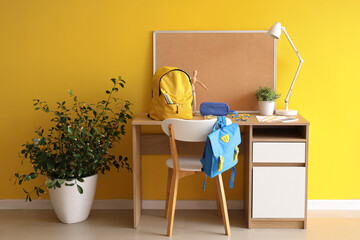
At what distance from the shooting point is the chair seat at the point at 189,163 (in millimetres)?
2876

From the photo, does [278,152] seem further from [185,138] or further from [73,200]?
[73,200]

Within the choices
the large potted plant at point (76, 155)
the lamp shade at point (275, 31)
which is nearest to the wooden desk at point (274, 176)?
the large potted plant at point (76, 155)

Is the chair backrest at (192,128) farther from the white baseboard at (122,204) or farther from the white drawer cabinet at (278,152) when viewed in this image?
the white baseboard at (122,204)

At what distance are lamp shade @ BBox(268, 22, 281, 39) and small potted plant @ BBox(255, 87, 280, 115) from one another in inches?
14.8

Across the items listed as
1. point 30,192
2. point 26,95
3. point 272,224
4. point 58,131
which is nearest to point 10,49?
point 26,95

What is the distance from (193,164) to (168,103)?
42 cm

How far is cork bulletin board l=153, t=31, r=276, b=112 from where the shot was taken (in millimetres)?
3318

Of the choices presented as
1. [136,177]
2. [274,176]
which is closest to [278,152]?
[274,176]

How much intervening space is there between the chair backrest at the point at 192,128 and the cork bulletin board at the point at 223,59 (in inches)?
25.6

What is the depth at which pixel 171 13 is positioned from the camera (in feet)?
10.9

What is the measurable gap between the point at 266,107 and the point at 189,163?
2.28 ft

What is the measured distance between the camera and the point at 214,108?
3137 mm

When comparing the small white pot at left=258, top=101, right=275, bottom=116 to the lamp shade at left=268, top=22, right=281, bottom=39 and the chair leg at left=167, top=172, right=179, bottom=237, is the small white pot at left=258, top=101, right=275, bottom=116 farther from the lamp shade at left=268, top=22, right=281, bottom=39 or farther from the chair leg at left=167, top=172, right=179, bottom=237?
the chair leg at left=167, top=172, right=179, bottom=237

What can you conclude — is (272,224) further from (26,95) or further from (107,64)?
(26,95)
